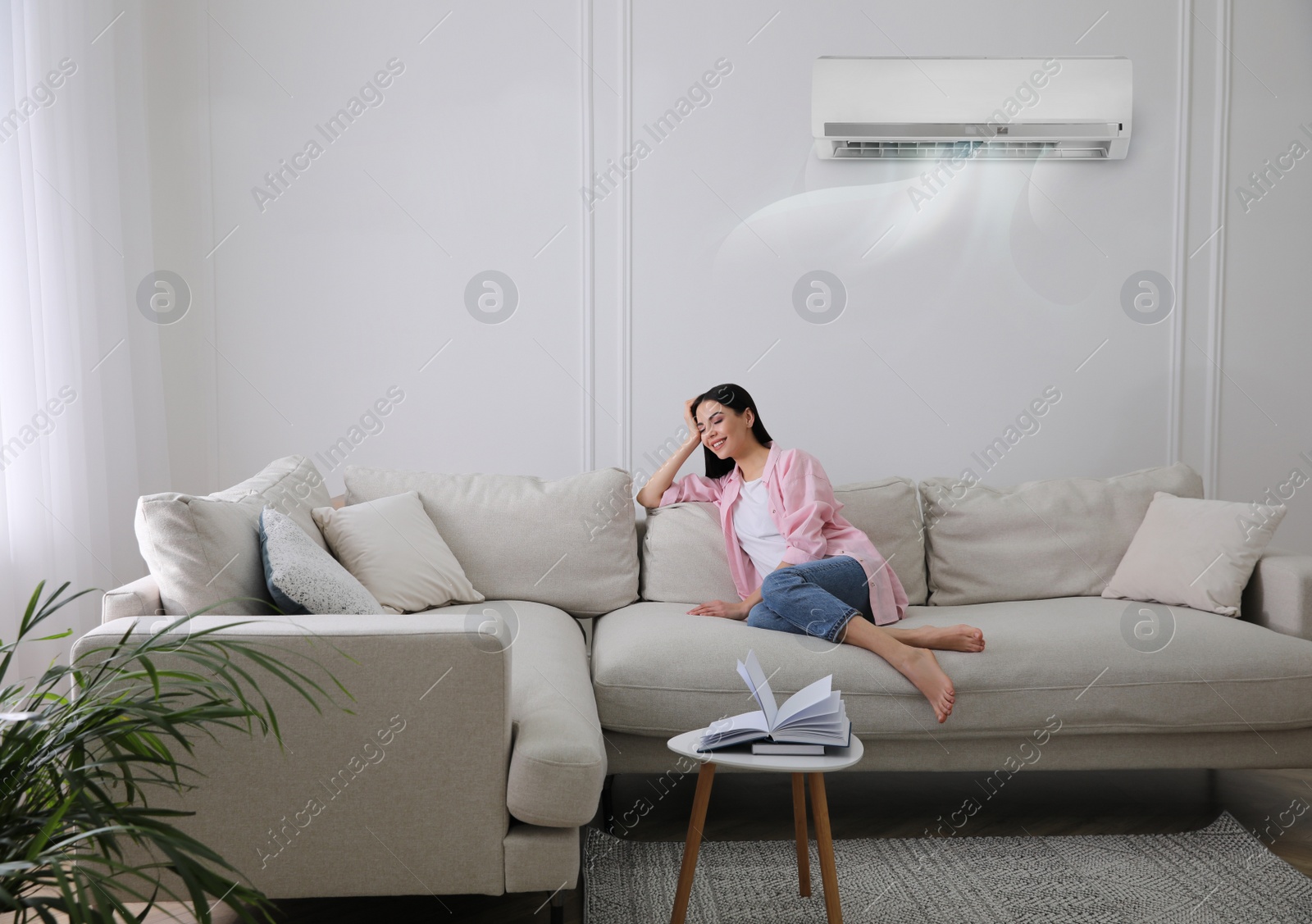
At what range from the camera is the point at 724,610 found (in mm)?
2482

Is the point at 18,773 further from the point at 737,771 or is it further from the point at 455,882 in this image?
the point at 737,771

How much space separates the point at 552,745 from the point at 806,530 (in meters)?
1.15

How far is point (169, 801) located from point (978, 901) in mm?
1535

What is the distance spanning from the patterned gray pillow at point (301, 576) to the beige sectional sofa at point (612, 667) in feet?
0.23

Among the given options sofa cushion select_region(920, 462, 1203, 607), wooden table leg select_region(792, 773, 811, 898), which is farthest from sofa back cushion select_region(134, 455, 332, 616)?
sofa cushion select_region(920, 462, 1203, 607)

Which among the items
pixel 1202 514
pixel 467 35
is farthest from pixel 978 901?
pixel 467 35

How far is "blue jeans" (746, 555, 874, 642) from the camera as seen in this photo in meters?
2.27

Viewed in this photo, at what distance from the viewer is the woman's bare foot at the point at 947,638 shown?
A: 7.23 ft

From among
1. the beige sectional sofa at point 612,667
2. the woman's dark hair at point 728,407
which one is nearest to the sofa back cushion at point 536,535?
the beige sectional sofa at point 612,667

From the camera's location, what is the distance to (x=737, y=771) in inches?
103

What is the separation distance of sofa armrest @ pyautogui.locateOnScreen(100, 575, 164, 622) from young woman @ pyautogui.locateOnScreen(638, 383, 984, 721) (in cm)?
132

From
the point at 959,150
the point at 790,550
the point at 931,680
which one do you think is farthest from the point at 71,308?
the point at 959,150

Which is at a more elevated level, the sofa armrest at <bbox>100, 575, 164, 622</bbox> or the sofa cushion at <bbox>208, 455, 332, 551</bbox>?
the sofa cushion at <bbox>208, 455, 332, 551</bbox>

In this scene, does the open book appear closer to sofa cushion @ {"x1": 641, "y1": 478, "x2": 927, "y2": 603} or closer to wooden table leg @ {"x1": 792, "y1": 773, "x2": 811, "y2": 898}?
wooden table leg @ {"x1": 792, "y1": 773, "x2": 811, "y2": 898}
